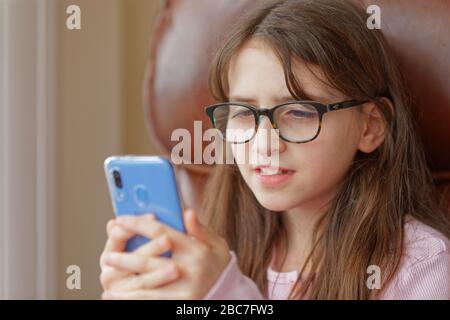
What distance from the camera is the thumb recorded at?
32.0 inches

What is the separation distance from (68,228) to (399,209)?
0.66m

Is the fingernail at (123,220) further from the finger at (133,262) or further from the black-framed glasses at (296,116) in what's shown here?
the black-framed glasses at (296,116)

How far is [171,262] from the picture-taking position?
0.82m

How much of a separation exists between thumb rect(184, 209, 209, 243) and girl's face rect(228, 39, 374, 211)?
0.20 metres

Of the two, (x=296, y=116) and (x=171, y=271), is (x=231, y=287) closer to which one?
(x=171, y=271)

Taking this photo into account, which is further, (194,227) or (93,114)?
(93,114)

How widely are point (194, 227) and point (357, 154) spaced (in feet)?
1.20

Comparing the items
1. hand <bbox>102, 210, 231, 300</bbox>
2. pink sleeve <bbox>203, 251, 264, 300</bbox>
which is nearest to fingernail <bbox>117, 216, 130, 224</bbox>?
hand <bbox>102, 210, 231, 300</bbox>

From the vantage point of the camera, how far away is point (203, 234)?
84cm

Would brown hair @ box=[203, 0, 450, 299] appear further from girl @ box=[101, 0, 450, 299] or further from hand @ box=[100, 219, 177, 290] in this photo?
hand @ box=[100, 219, 177, 290]

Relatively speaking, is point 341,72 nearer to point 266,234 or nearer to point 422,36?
point 422,36

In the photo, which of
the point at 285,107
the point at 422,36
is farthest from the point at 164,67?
the point at 422,36

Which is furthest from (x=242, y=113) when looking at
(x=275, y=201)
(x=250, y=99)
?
(x=275, y=201)

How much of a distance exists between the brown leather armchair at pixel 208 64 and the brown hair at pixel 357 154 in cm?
3
